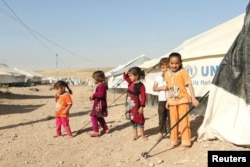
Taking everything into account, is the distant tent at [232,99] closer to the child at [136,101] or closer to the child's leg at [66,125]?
the child at [136,101]

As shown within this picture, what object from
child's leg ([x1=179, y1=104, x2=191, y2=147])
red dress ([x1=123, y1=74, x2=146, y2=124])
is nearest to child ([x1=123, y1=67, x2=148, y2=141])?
red dress ([x1=123, y1=74, x2=146, y2=124])

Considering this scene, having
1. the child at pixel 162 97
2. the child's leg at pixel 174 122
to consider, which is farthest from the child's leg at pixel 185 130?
the child at pixel 162 97

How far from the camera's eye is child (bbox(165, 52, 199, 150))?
5.89 meters

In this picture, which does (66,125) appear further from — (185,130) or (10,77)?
(10,77)

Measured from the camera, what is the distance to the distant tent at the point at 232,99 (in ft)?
18.6

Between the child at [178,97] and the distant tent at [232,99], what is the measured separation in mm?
377

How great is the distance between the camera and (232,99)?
6004mm

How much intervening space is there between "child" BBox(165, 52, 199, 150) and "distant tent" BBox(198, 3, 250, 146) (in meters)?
0.38

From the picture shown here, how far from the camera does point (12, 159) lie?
622cm

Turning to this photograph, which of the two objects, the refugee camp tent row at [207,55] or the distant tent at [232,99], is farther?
the refugee camp tent row at [207,55]

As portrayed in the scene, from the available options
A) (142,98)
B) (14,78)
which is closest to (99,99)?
(142,98)

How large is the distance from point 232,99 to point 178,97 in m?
0.82

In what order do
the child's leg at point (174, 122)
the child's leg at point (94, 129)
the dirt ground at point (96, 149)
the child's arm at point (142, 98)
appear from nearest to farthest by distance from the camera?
the dirt ground at point (96, 149) < the child's leg at point (174, 122) < the child's arm at point (142, 98) < the child's leg at point (94, 129)

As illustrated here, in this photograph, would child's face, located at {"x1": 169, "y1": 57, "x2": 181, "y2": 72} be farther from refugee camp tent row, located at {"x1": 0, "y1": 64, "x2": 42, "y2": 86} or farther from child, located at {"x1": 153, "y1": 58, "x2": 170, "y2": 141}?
refugee camp tent row, located at {"x1": 0, "y1": 64, "x2": 42, "y2": 86}
